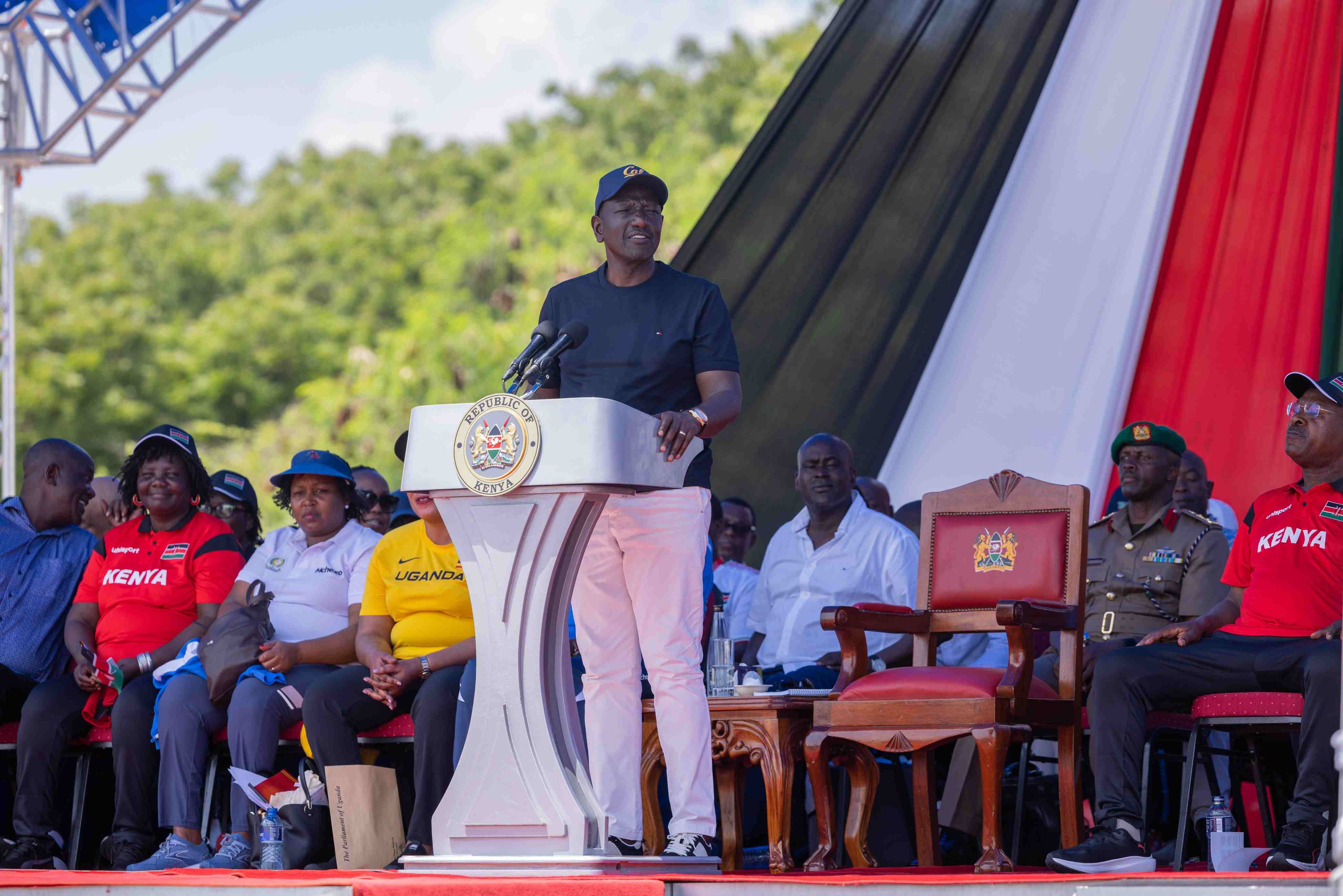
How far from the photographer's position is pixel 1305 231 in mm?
6184

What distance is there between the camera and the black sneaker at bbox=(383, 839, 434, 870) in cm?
423

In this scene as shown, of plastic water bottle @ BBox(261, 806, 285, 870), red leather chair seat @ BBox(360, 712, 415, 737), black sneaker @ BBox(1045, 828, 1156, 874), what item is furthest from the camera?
red leather chair seat @ BBox(360, 712, 415, 737)

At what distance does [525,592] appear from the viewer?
334 cm

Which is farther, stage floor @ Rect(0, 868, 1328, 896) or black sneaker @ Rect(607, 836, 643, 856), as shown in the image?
black sneaker @ Rect(607, 836, 643, 856)

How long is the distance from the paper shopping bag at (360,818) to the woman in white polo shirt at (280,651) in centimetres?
49

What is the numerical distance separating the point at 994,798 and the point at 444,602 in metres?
1.71

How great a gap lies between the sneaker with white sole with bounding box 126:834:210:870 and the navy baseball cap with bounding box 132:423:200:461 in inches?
50.1

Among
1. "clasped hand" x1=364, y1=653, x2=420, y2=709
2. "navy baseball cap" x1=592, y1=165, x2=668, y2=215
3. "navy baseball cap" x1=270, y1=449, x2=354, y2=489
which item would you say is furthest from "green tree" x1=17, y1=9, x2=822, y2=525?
"navy baseball cap" x1=592, y1=165, x2=668, y2=215

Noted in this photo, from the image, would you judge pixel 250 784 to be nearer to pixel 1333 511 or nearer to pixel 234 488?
pixel 234 488

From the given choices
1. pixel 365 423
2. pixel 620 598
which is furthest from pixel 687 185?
pixel 620 598

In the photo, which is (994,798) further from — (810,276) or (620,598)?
(810,276)

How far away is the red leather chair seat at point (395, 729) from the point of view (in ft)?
15.6

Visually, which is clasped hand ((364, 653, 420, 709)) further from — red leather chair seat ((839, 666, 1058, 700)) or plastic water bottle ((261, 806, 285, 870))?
red leather chair seat ((839, 666, 1058, 700))

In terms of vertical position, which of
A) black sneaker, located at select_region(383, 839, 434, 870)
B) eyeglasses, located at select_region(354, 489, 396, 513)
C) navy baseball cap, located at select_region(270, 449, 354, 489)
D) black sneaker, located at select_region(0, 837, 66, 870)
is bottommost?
black sneaker, located at select_region(0, 837, 66, 870)
